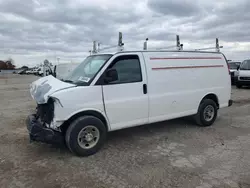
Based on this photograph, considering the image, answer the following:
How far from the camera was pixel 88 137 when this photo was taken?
14.9 feet

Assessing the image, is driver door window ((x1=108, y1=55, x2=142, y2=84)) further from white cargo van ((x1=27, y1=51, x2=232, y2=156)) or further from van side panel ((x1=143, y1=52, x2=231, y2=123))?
van side panel ((x1=143, y1=52, x2=231, y2=123))

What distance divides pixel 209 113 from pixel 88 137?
359 cm

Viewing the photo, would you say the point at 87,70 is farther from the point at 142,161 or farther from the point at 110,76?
the point at 142,161

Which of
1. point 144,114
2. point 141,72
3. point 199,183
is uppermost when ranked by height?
point 141,72

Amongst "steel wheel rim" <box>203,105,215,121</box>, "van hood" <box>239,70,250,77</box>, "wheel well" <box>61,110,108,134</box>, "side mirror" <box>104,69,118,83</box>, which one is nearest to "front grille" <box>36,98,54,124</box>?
"wheel well" <box>61,110,108,134</box>

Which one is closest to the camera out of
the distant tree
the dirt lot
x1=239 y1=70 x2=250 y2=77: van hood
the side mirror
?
the dirt lot

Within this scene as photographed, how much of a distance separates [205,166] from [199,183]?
630mm

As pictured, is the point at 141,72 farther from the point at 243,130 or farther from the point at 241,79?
the point at 241,79

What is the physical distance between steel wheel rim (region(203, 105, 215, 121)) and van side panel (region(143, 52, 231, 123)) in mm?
352

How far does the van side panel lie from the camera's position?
5320 millimetres

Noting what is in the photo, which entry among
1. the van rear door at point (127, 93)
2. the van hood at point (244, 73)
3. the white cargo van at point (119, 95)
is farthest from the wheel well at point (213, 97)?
the van hood at point (244, 73)

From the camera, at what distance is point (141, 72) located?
16.8 ft

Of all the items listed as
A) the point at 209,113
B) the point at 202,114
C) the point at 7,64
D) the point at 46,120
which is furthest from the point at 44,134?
the point at 7,64

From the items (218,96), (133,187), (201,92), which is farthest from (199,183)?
(218,96)
